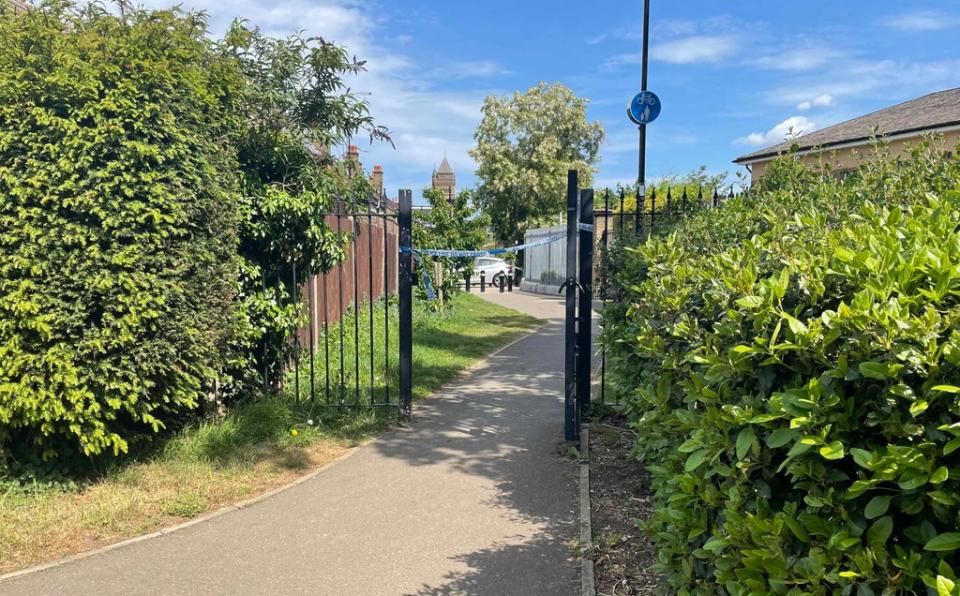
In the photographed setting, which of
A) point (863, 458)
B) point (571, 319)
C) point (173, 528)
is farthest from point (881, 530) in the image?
point (571, 319)

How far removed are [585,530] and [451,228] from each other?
1271 centimetres

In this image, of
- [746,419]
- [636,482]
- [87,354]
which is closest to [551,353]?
[636,482]

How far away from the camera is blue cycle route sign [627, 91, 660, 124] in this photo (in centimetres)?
917

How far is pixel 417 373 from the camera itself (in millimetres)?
8953

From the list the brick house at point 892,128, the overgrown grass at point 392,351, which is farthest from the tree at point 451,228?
the brick house at point 892,128

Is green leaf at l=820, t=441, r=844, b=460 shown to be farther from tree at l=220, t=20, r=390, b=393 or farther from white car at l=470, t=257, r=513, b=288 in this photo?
white car at l=470, t=257, r=513, b=288

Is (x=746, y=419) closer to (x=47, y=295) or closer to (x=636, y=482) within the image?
(x=636, y=482)

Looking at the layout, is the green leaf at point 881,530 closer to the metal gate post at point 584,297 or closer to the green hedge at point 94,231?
the green hedge at point 94,231

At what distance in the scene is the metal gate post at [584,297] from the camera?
6.17 metres

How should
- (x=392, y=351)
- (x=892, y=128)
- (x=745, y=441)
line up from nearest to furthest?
1. (x=745, y=441)
2. (x=392, y=351)
3. (x=892, y=128)

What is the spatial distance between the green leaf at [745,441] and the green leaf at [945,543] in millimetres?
426

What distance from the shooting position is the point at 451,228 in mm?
16484

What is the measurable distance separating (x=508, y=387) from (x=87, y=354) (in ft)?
16.9

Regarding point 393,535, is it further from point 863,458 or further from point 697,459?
point 863,458
